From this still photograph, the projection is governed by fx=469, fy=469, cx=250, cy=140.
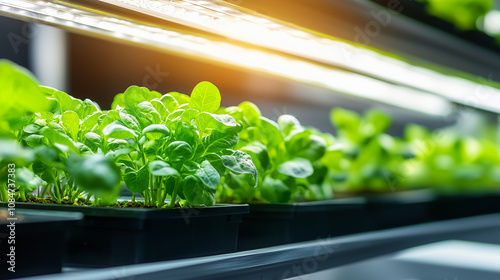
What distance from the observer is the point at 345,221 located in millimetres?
1054

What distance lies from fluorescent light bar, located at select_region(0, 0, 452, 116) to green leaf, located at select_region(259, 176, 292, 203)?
318 mm

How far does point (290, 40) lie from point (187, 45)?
0.23m

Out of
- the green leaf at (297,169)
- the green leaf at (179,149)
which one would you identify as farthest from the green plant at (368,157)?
the green leaf at (179,149)

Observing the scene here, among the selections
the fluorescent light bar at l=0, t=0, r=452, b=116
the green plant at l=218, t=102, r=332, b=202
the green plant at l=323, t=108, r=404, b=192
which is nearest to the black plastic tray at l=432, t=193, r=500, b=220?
the green plant at l=323, t=108, r=404, b=192

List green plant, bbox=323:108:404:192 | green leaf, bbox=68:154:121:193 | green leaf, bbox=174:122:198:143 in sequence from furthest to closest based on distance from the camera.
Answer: green plant, bbox=323:108:404:192
green leaf, bbox=174:122:198:143
green leaf, bbox=68:154:121:193

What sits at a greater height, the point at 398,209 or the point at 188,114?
the point at 188,114

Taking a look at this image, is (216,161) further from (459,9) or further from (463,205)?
(459,9)

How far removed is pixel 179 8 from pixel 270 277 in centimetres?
48

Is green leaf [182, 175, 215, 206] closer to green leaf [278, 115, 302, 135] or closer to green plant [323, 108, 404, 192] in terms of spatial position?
green leaf [278, 115, 302, 135]

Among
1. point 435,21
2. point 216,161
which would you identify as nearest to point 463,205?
point 435,21

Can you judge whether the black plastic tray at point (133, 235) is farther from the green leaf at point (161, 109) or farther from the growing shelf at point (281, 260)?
the green leaf at point (161, 109)

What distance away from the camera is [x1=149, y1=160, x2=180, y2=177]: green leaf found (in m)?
0.57

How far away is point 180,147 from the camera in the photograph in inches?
24.4

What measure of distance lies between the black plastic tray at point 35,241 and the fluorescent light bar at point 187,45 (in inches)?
13.3
